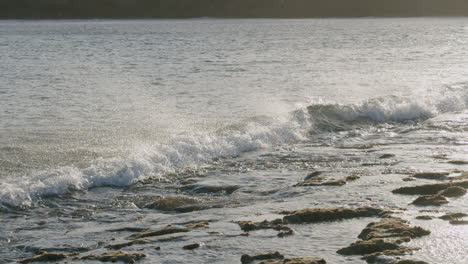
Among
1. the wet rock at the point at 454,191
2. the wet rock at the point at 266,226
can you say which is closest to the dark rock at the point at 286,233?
the wet rock at the point at 266,226

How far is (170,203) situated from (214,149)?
18.2 ft

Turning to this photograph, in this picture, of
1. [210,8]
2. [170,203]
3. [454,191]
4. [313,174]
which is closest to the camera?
[454,191]

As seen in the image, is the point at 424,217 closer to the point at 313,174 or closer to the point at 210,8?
the point at 313,174

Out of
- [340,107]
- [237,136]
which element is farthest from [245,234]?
[340,107]

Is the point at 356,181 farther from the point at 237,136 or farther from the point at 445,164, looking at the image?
the point at 237,136

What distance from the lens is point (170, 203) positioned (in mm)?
12461

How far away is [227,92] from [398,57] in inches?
1052

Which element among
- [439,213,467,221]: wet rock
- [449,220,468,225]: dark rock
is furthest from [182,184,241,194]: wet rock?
[449,220,468,225]: dark rock

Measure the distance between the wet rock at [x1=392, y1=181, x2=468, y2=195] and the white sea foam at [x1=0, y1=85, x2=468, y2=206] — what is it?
18.2ft

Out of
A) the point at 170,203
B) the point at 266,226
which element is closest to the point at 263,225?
the point at 266,226

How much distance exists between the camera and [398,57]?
2115 inches

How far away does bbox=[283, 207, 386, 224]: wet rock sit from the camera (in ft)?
34.4

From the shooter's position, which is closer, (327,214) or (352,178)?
(327,214)

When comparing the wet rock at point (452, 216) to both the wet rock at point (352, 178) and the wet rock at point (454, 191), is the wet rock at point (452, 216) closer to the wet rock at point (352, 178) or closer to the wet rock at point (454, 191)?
the wet rock at point (454, 191)
